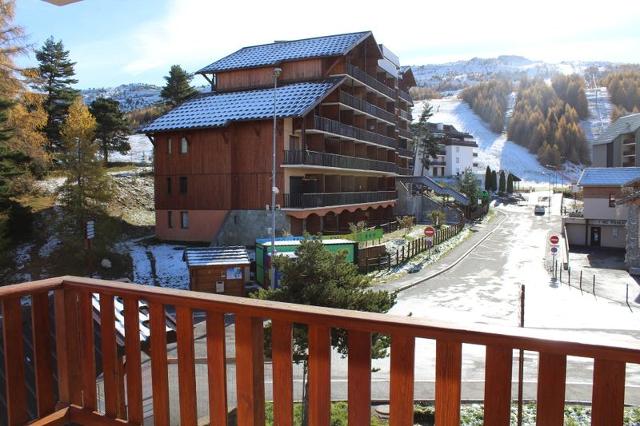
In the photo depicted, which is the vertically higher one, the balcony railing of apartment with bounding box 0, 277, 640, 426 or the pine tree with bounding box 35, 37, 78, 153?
the pine tree with bounding box 35, 37, 78, 153

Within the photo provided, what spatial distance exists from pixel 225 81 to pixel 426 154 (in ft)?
167

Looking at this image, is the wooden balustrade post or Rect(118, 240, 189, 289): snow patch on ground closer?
the wooden balustrade post

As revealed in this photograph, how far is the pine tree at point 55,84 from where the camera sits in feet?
137

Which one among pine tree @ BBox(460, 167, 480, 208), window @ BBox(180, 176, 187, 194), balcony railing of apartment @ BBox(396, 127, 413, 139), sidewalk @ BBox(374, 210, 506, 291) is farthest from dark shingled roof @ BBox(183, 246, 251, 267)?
pine tree @ BBox(460, 167, 480, 208)

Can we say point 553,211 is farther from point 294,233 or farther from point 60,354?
point 60,354

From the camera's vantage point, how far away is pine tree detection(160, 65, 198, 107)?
168 ft

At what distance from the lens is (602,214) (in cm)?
4944

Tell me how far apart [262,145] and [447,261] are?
1506 centimetres

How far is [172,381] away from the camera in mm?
8367

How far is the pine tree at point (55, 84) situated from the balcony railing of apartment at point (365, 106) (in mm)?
23372

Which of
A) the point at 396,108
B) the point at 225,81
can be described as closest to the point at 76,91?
the point at 225,81

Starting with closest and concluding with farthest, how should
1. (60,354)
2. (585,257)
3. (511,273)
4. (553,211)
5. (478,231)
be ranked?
(60,354) < (511,273) < (585,257) < (478,231) < (553,211)

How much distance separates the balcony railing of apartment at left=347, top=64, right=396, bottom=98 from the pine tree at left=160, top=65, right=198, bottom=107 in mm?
19172

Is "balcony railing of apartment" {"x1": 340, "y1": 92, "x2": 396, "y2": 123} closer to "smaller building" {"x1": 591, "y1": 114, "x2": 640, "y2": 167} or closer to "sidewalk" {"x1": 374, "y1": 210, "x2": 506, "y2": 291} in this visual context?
"sidewalk" {"x1": 374, "y1": 210, "x2": 506, "y2": 291}
